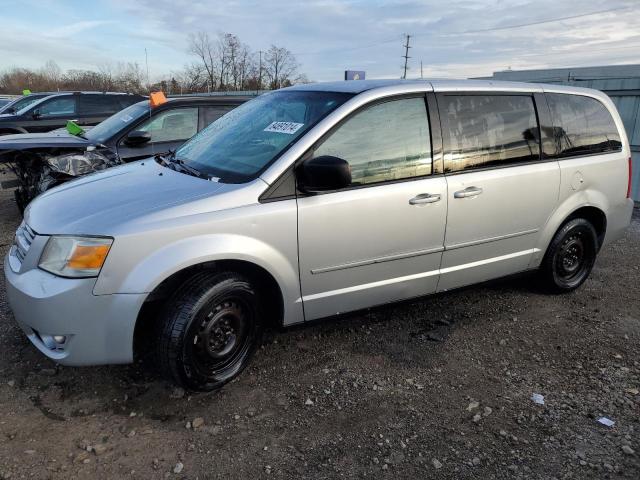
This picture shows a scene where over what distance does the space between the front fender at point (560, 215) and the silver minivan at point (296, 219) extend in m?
0.02

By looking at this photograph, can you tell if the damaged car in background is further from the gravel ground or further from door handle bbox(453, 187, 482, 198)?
door handle bbox(453, 187, 482, 198)

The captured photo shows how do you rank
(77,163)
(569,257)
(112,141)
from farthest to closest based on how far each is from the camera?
1. (112,141)
2. (77,163)
3. (569,257)

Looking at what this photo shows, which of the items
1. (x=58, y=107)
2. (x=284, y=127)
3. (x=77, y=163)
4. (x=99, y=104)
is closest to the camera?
(x=284, y=127)

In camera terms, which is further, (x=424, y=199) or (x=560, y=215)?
(x=560, y=215)

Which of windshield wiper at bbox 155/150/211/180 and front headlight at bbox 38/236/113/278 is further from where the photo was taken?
windshield wiper at bbox 155/150/211/180

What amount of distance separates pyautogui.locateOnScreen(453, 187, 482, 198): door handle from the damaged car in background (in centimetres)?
407

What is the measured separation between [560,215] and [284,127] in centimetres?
250

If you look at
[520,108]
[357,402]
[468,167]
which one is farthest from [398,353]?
[520,108]

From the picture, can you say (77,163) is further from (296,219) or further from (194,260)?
(296,219)

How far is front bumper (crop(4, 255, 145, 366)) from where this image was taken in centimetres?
248

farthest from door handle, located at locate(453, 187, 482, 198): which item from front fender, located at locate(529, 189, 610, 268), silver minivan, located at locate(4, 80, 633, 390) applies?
front fender, located at locate(529, 189, 610, 268)

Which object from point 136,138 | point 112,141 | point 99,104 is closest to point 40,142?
point 112,141

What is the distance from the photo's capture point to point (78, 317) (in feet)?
8.19

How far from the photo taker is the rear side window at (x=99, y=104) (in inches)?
436
